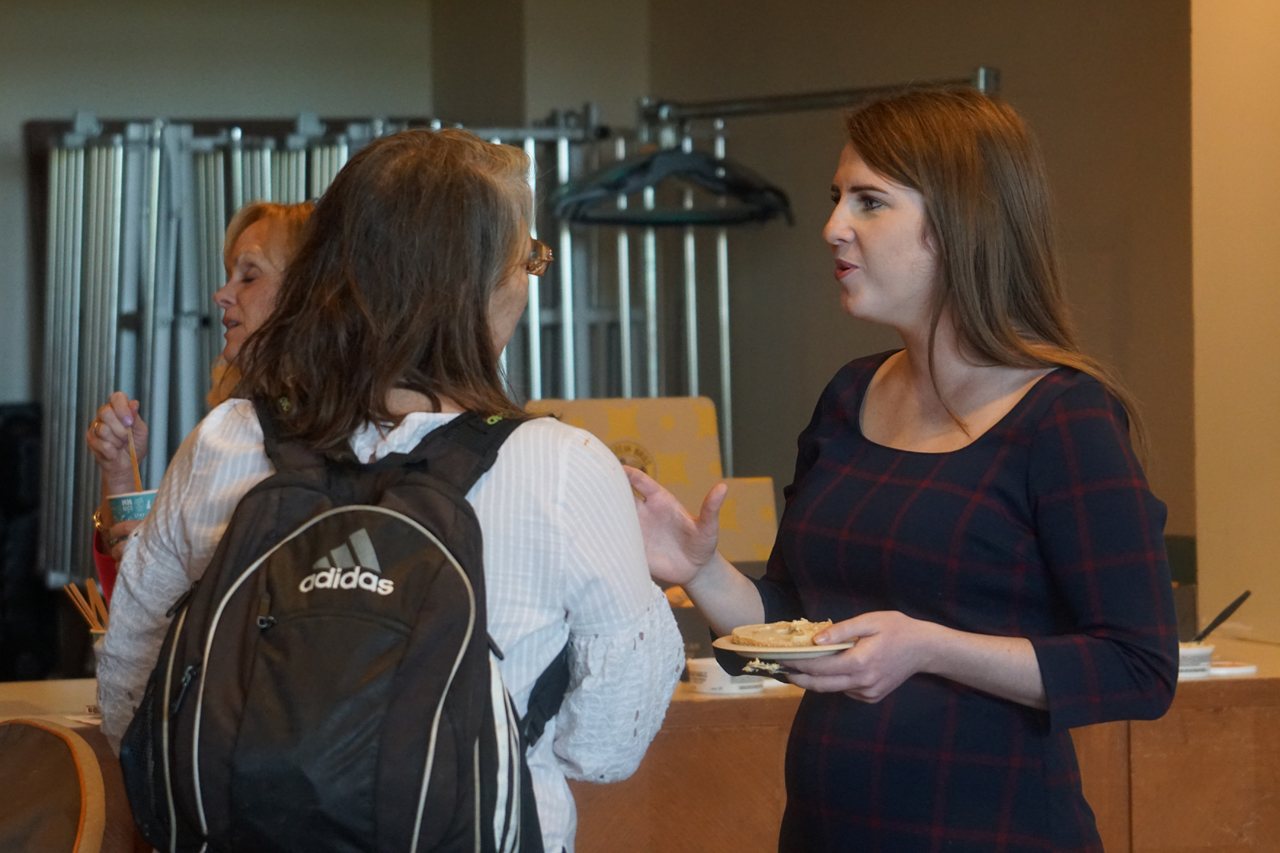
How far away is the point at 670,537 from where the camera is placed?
1.48 metres

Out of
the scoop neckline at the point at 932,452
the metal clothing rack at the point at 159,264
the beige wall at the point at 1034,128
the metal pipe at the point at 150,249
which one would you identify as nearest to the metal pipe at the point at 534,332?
the metal clothing rack at the point at 159,264

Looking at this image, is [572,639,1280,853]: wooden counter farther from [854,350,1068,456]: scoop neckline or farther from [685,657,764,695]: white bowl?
[854,350,1068,456]: scoop neckline

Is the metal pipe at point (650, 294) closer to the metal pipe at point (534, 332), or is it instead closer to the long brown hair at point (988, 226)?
the metal pipe at point (534, 332)

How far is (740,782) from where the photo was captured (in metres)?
1.98

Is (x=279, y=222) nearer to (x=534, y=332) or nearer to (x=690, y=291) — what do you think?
(x=534, y=332)

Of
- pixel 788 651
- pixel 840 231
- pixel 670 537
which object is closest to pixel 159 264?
pixel 670 537

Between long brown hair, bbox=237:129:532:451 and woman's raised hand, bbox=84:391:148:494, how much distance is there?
1164mm

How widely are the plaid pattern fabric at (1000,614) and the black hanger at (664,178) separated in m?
2.44

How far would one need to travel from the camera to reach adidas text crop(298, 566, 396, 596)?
3.09 feet

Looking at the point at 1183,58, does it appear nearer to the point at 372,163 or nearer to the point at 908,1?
the point at 908,1

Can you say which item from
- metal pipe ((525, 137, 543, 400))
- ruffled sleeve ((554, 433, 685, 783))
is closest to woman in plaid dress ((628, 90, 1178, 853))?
ruffled sleeve ((554, 433, 685, 783))

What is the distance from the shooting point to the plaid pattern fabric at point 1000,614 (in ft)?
3.97

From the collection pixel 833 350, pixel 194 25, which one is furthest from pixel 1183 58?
pixel 194 25

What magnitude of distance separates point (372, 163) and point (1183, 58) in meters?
2.24
